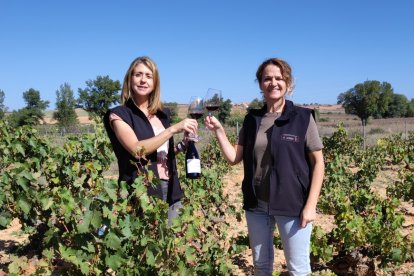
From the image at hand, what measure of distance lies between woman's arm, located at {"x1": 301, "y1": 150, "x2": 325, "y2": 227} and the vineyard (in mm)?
292

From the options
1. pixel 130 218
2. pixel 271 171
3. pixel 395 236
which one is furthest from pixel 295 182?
pixel 395 236

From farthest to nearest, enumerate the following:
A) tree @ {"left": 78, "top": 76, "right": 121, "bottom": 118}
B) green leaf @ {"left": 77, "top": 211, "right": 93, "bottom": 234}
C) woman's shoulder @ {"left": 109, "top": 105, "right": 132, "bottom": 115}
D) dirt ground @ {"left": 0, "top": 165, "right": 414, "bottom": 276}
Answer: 1. tree @ {"left": 78, "top": 76, "right": 121, "bottom": 118}
2. dirt ground @ {"left": 0, "top": 165, "right": 414, "bottom": 276}
3. woman's shoulder @ {"left": 109, "top": 105, "right": 132, "bottom": 115}
4. green leaf @ {"left": 77, "top": 211, "right": 93, "bottom": 234}

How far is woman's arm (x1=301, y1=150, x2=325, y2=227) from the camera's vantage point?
6.99 ft

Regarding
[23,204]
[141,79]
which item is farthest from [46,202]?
[141,79]

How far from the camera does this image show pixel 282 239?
7.35 ft

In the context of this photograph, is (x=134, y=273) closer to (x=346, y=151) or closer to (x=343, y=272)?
(x=343, y=272)

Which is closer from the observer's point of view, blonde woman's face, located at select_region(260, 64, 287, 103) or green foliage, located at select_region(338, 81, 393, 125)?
blonde woman's face, located at select_region(260, 64, 287, 103)

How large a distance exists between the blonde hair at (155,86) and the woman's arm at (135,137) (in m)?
0.19

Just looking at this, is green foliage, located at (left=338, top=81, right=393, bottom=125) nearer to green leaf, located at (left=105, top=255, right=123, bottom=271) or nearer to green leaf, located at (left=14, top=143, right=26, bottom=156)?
green leaf, located at (left=14, top=143, right=26, bottom=156)

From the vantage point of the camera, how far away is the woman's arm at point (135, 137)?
6.82ft

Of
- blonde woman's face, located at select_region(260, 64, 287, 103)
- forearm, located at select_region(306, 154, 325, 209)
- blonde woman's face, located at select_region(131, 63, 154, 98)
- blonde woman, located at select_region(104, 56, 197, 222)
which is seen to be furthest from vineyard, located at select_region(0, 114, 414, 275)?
blonde woman's face, located at select_region(260, 64, 287, 103)

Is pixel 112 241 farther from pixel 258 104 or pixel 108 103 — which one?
pixel 108 103

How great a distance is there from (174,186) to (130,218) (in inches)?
20.0

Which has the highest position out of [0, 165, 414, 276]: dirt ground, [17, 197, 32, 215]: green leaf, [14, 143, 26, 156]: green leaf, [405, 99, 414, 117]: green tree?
[405, 99, 414, 117]: green tree
